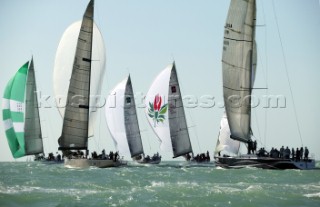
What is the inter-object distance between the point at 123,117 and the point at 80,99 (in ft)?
40.4

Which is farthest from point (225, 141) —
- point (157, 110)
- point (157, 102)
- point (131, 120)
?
point (131, 120)

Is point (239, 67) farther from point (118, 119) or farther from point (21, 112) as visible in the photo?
point (21, 112)

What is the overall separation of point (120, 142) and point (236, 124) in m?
18.9

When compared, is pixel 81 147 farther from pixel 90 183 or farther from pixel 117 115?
pixel 90 183

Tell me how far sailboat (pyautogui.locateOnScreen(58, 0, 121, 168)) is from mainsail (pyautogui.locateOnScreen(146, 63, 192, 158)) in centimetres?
964

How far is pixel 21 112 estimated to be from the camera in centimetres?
6806

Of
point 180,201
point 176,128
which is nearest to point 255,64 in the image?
point 176,128

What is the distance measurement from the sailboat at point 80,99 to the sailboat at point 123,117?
36.9ft

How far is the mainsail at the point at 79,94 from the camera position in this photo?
51188mm

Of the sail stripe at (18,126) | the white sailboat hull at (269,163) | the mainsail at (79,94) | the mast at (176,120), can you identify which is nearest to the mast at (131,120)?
the mast at (176,120)

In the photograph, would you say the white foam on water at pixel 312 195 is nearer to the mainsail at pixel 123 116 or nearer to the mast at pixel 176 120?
the mast at pixel 176 120

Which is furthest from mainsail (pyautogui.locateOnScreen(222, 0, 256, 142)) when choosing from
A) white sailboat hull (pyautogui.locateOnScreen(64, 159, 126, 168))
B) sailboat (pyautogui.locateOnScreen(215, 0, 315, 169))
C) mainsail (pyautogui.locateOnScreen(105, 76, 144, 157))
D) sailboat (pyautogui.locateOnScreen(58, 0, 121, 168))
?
mainsail (pyautogui.locateOnScreen(105, 76, 144, 157))

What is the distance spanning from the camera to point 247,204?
2400 centimetres

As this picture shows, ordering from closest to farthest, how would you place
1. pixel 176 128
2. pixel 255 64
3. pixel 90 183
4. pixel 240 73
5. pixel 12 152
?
1. pixel 90 183
2. pixel 240 73
3. pixel 255 64
4. pixel 176 128
5. pixel 12 152
